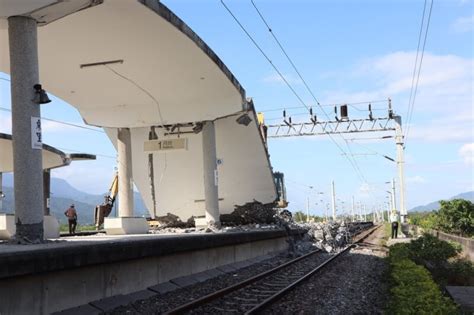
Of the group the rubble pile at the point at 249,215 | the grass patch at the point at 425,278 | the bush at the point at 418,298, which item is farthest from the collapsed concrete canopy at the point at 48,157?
the bush at the point at 418,298

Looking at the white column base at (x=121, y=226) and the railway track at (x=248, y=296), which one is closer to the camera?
the railway track at (x=248, y=296)

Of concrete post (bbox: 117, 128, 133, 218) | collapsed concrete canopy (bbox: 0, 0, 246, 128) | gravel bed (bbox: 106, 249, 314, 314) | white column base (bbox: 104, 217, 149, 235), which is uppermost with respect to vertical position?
collapsed concrete canopy (bbox: 0, 0, 246, 128)

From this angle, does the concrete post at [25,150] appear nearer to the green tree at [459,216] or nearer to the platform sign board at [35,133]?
the platform sign board at [35,133]

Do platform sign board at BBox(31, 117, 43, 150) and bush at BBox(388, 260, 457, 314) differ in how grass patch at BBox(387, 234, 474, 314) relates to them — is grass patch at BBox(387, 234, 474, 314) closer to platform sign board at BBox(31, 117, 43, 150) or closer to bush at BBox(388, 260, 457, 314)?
bush at BBox(388, 260, 457, 314)

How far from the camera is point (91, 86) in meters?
19.4

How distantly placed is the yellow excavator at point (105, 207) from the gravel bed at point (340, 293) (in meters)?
17.4

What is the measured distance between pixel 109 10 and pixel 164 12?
1.49 m

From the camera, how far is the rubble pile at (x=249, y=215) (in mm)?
29375

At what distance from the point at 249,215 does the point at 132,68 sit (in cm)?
1340

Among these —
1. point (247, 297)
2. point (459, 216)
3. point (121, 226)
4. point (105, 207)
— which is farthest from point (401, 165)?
point (247, 297)

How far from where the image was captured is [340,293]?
490 inches

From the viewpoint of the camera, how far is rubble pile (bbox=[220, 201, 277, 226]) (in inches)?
1156

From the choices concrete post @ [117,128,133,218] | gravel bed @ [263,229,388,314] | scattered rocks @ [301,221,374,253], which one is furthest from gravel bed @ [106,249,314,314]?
scattered rocks @ [301,221,374,253]

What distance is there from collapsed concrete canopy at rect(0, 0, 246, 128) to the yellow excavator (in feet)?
34.6
